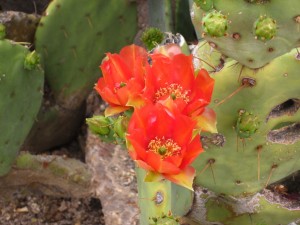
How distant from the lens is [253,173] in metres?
1.53

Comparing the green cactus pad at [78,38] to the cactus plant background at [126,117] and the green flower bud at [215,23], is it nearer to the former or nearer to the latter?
the cactus plant background at [126,117]

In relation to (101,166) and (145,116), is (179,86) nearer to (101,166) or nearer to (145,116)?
(145,116)

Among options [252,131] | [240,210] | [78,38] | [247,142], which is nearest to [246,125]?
[252,131]

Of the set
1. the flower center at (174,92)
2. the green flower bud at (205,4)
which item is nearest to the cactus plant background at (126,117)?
the green flower bud at (205,4)

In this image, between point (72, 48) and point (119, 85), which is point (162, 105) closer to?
point (119, 85)

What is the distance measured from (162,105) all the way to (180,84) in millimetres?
91

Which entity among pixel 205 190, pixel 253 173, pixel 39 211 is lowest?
pixel 39 211

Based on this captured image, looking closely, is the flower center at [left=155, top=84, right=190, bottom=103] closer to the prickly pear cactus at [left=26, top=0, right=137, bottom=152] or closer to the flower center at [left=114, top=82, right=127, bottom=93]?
the flower center at [left=114, top=82, right=127, bottom=93]

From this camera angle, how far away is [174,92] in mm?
1108

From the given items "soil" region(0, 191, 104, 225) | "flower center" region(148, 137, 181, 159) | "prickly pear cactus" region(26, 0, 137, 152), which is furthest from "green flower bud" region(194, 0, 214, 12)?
"soil" region(0, 191, 104, 225)

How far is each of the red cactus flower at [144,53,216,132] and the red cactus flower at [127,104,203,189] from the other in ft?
0.17

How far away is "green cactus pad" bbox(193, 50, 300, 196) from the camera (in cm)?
133

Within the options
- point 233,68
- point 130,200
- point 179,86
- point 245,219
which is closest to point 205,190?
point 245,219

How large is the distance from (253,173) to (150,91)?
52cm
